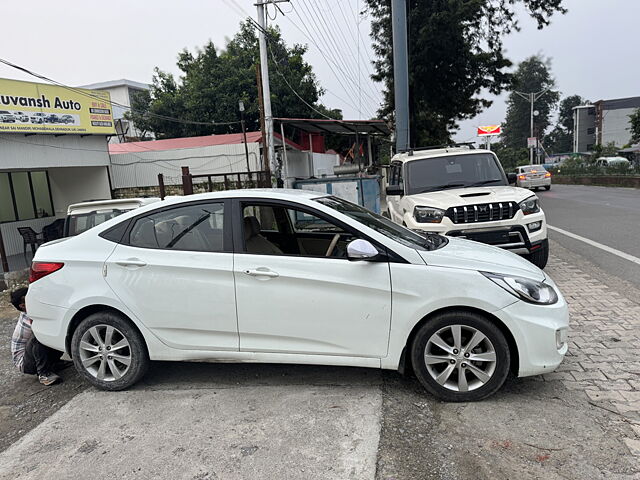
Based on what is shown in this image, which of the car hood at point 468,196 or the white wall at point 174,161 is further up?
the white wall at point 174,161

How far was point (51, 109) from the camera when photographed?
14227 millimetres

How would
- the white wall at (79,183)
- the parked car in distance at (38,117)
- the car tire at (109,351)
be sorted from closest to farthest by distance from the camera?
the car tire at (109,351), the parked car in distance at (38,117), the white wall at (79,183)

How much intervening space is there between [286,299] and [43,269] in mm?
2129

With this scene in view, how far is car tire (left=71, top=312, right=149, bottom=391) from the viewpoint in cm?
386

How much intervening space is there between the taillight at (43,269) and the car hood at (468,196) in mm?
4533

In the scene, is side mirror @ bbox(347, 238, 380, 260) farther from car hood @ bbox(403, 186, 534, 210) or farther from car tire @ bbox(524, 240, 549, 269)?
car tire @ bbox(524, 240, 549, 269)

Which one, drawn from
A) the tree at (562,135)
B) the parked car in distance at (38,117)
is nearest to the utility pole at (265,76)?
the parked car in distance at (38,117)

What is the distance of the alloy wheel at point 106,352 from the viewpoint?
3887 millimetres

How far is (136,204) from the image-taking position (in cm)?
803

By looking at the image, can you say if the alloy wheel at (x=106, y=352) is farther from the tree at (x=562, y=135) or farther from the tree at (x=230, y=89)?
the tree at (x=562, y=135)

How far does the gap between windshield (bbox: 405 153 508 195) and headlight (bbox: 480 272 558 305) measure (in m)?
4.08

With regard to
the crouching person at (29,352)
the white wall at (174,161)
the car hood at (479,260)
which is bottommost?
the crouching person at (29,352)

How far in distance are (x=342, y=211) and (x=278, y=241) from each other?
3.07 feet

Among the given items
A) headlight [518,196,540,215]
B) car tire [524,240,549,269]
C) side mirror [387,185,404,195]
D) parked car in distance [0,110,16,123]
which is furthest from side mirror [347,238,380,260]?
parked car in distance [0,110,16,123]
